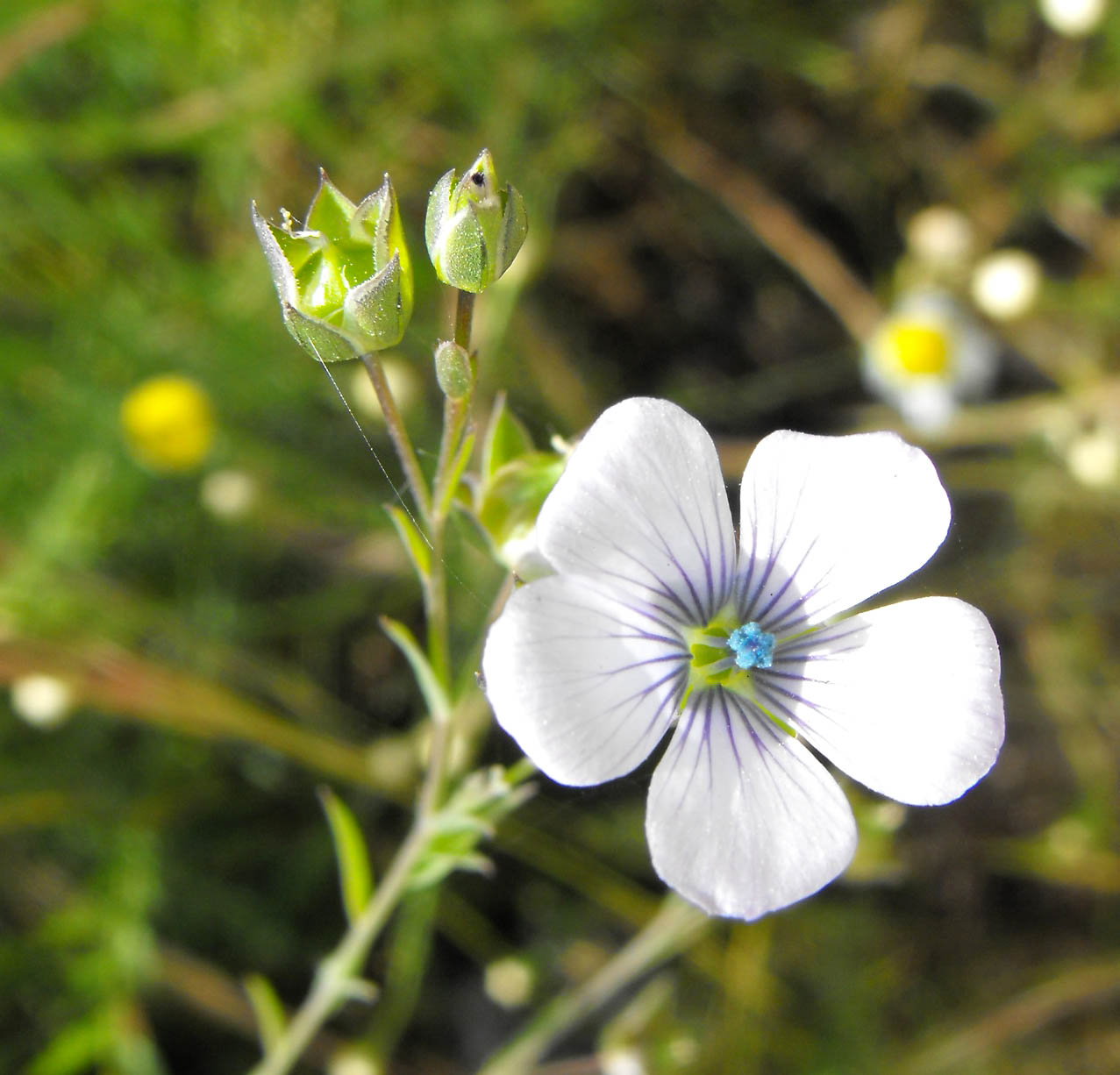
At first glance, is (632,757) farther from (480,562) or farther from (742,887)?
(480,562)

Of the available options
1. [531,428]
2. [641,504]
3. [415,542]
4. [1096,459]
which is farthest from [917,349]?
[415,542]

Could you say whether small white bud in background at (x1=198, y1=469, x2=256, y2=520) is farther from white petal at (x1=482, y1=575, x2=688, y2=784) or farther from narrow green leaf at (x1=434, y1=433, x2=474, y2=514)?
white petal at (x1=482, y1=575, x2=688, y2=784)

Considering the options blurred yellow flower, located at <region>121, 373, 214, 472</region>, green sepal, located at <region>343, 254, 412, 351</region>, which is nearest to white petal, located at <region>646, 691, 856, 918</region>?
green sepal, located at <region>343, 254, 412, 351</region>

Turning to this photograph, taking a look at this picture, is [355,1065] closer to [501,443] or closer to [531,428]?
[531,428]

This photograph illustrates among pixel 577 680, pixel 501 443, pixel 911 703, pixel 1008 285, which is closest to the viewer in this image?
pixel 577 680

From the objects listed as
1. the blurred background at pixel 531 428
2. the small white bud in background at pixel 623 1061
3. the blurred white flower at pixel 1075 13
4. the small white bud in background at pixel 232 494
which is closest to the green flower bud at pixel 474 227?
the blurred background at pixel 531 428

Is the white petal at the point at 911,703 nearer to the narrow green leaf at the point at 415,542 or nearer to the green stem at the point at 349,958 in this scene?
the narrow green leaf at the point at 415,542

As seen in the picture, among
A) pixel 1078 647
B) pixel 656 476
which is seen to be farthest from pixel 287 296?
pixel 1078 647
